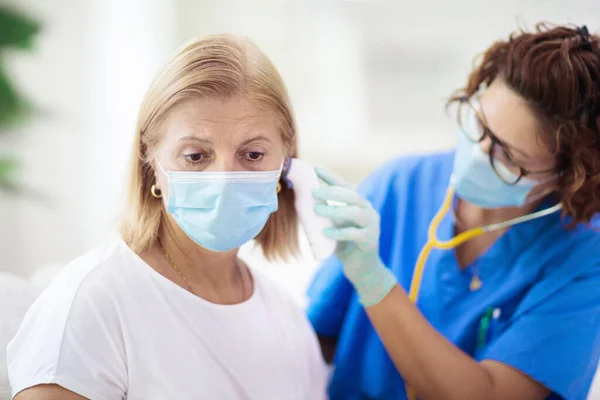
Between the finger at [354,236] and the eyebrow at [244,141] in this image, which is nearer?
the eyebrow at [244,141]

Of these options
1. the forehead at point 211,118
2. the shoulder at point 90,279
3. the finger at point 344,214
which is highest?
the forehead at point 211,118

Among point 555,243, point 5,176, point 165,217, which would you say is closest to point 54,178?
point 5,176

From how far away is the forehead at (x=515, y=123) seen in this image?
1.55 meters

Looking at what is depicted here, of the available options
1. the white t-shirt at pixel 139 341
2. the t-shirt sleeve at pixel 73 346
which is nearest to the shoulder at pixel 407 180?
the white t-shirt at pixel 139 341

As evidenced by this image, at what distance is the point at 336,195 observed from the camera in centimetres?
146

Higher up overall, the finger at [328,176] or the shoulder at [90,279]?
the finger at [328,176]

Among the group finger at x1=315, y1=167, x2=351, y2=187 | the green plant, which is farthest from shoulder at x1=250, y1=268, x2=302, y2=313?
the green plant

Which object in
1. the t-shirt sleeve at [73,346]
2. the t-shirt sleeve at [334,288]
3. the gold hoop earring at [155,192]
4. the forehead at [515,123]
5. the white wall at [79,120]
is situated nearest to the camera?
the t-shirt sleeve at [73,346]

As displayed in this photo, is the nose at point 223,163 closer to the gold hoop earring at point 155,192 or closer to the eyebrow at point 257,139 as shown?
the eyebrow at point 257,139

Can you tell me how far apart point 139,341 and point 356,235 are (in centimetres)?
55

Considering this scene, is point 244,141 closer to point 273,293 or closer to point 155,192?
point 155,192

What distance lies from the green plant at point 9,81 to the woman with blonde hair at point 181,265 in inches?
56.9

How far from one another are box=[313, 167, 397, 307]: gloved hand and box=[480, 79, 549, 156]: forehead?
0.39 meters

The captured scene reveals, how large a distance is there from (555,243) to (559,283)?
0.41 feet
